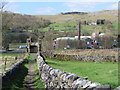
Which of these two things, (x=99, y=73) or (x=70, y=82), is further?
(x=99, y=73)

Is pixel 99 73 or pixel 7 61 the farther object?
pixel 7 61

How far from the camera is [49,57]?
41.5m

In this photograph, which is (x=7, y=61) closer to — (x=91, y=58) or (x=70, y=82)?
(x=91, y=58)

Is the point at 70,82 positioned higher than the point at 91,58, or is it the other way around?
the point at 70,82

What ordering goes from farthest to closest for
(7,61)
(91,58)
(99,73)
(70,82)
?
(91,58), (7,61), (99,73), (70,82)

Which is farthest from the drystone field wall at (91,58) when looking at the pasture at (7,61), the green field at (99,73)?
the green field at (99,73)

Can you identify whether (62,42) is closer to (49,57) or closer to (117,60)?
(49,57)

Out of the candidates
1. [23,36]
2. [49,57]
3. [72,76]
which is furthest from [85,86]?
[23,36]

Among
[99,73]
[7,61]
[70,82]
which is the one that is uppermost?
[70,82]

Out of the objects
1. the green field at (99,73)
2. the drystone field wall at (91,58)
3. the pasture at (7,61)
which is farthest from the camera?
the drystone field wall at (91,58)

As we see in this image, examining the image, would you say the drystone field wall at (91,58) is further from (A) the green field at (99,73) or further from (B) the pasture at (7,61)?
(A) the green field at (99,73)

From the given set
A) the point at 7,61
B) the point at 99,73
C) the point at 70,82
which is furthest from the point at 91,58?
the point at 70,82

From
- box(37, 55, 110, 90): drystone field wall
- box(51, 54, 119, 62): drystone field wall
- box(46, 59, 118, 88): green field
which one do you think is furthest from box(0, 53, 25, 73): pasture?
box(37, 55, 110, 90): drystone field wall

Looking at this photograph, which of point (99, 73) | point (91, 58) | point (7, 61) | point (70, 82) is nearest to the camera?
point (70, 82)
